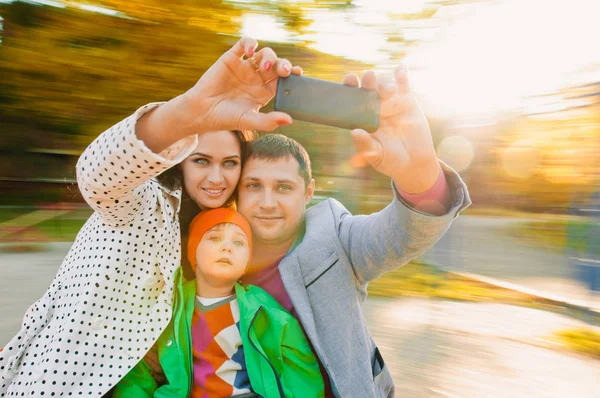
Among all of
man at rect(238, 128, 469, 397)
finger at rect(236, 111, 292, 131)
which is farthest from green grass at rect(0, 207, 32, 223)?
finger at rect(236, 111, 292, 131)

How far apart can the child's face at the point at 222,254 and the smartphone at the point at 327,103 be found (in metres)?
0.59

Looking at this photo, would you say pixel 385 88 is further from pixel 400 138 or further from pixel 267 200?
pixel 267 200

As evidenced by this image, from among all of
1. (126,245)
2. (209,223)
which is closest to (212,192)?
(209,223)

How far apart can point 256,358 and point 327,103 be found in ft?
2.73

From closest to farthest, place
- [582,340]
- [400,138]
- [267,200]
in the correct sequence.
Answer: [400,138]
[267,200]
[582,340]

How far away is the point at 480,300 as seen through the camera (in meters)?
5.08

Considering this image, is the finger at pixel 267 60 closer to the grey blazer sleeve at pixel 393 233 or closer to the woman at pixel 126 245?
the woman at pixel 126 245

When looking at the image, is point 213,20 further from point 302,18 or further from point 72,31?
point 72,31

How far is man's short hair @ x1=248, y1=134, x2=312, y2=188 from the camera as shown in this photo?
1927 mm

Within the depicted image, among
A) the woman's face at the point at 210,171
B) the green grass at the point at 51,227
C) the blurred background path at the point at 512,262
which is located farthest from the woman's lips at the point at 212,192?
the green grass at the point at 51,227

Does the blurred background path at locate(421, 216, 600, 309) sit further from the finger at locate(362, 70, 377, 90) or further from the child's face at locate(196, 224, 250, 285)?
the finger at locate(362, 70, 377, 90)

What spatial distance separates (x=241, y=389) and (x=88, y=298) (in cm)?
55

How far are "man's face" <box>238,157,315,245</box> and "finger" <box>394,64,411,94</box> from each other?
2.24ft

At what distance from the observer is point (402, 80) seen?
133 cm
